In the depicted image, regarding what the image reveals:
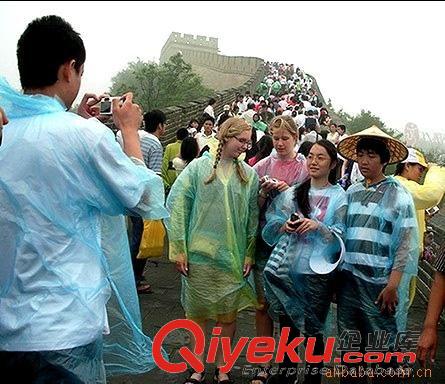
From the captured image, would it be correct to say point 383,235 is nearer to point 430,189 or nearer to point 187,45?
point 430,189

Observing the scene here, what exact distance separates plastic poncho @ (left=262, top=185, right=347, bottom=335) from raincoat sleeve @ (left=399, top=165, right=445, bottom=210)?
71 cm

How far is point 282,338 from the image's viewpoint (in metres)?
2.93

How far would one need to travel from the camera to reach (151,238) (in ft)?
13.3

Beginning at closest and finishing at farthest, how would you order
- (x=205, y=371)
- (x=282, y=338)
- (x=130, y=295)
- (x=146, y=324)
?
(x=130, y=295) → (x=282, y=338) → (x=205, y=371) → (x=146, y=324)

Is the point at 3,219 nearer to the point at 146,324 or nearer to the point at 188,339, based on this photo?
the point at 188,339

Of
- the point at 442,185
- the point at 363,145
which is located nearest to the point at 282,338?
the point at 363,145

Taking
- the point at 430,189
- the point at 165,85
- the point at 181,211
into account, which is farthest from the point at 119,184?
the point at 165,85

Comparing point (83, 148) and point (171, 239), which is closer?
point (83, 148)

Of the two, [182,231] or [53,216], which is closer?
[53,216]

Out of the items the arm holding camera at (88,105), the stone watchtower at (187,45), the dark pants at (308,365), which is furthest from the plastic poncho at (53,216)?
the stone watchtower at (187,45)

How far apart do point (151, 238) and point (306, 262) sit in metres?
1.69

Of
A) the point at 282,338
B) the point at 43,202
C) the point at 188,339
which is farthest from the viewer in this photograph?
the point at 188,339

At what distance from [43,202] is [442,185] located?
2.57m

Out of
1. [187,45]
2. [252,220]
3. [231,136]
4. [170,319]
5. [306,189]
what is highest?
[187,45]
